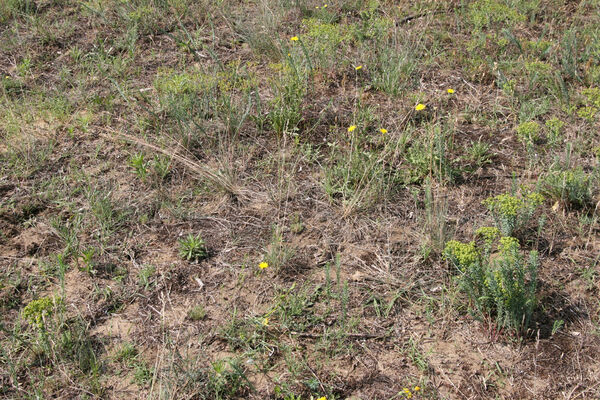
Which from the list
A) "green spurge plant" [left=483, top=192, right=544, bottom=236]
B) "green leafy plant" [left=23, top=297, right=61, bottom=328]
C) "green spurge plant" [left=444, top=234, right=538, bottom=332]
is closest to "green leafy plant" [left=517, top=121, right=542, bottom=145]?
"green spurge plant" [left=483, top=192, right=544, bottom=236]

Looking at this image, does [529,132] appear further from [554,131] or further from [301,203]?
[301,203]

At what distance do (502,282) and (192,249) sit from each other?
172 centimetres

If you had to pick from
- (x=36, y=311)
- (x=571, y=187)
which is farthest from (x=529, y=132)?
(x=36, y=311)

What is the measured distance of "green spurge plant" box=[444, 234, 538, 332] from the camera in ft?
8.89

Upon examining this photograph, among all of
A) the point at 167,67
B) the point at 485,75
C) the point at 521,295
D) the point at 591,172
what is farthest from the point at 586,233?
the point at 167,67

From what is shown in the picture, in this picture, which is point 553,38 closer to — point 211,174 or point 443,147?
point 443,147

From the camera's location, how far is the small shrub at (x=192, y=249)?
10.9 ft

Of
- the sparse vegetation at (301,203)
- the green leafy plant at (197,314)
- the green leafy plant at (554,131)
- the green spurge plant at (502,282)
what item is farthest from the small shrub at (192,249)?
the green leafy plant at (554,131)

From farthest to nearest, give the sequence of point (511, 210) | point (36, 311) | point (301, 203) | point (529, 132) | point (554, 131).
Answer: point (554, 131)
point (301, 203)
point (529, 132)
point (511, 210)
point (36, 311)

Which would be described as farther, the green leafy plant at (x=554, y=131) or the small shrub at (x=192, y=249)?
the green leafy plant at (x=554, y=131)

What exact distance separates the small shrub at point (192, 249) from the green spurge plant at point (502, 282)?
141 cm

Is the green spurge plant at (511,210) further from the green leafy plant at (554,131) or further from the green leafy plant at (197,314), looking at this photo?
the green leafy plant at (197,314)

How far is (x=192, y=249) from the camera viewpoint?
10.9 feet

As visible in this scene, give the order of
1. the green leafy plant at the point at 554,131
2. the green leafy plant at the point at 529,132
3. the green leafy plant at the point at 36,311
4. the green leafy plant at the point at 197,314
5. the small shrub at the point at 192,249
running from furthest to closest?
the green leafy plant at the point at 554,131
the green leafy plant at the point at 529,132
the small shrub at the point at 192,249
the green leafy plant at the point at 197,314
the green leafy plant at the point at 36,311
